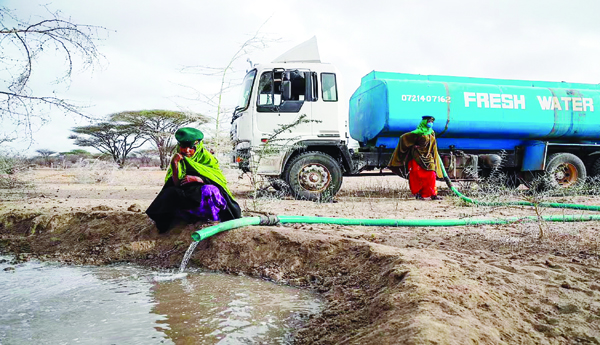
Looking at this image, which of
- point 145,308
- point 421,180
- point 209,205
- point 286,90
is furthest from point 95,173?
point 145,308

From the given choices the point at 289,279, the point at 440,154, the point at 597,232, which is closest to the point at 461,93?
the point at 440,154

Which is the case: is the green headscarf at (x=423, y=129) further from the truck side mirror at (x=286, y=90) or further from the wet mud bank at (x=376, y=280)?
the wet mud bank at (x=376, y=280)

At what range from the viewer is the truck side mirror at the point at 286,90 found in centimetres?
783

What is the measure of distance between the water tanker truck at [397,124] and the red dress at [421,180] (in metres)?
0.62

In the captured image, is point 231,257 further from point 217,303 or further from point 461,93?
point 461,93

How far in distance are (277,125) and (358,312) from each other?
5476 millimetres

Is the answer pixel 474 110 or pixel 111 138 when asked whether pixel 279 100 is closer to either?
pixel 474 110

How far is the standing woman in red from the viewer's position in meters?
8.37

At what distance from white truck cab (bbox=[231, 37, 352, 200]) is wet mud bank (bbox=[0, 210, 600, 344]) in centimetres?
305

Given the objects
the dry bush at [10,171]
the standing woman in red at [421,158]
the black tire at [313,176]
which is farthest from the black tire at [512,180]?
the dry bush at [10,171]

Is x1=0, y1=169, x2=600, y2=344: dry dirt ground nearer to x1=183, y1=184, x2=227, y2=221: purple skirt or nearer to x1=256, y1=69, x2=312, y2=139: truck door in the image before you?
x1=183, y1=184, x2=227, y2=221: purple skirt

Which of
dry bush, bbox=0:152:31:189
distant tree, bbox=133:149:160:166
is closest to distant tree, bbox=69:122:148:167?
distant tree, bbox=133:149:160:166

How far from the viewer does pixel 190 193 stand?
4.67 m

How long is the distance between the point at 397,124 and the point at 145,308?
6.65 meters
